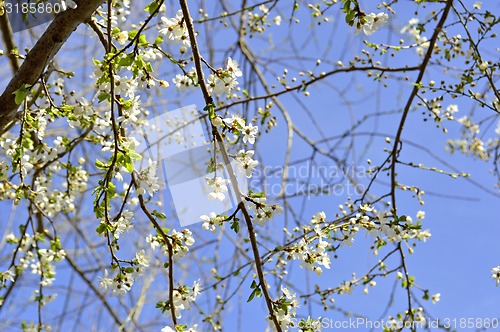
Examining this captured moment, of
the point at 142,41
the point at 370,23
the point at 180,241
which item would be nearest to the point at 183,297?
the point at 180,241

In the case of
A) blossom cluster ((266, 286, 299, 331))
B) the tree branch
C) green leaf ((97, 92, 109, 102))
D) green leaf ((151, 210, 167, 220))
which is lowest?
blossom cluster ((266, 286, 299, 331))

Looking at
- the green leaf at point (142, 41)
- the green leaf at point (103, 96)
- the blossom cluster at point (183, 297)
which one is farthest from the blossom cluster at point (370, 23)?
the blossom cluster at point (183, 297)

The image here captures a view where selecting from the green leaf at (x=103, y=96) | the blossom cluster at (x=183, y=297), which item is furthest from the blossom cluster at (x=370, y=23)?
the blossom cluster at (x=183, y=297)

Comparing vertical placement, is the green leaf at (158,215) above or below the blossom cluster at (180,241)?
above

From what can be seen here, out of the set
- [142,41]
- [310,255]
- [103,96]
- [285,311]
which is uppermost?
[142,41]

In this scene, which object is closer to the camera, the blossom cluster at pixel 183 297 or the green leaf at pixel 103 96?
the green leaf at pixel 103 96

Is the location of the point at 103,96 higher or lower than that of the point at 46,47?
lower

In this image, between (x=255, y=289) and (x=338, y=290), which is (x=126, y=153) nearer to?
(x=255, y=289)

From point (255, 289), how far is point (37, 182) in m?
1.59

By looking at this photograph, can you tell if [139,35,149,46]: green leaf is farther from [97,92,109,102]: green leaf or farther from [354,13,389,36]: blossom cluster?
[354,13,389,36]: blossom cluster

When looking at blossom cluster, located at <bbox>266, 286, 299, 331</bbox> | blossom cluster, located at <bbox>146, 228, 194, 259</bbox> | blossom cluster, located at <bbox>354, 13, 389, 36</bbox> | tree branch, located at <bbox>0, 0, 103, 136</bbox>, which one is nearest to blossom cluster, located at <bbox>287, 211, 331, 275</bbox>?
blossom cluster, located at <bbox>266, 286, 299, 331</bbox>

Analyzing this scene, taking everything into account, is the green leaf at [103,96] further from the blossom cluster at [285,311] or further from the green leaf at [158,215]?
the blossom cluster at [285,311]

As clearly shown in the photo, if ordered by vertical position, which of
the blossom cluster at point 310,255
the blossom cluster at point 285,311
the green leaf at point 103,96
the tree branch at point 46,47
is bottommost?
the blossom cluster at point 285,311

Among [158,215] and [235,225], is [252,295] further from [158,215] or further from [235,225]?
[158,215]
